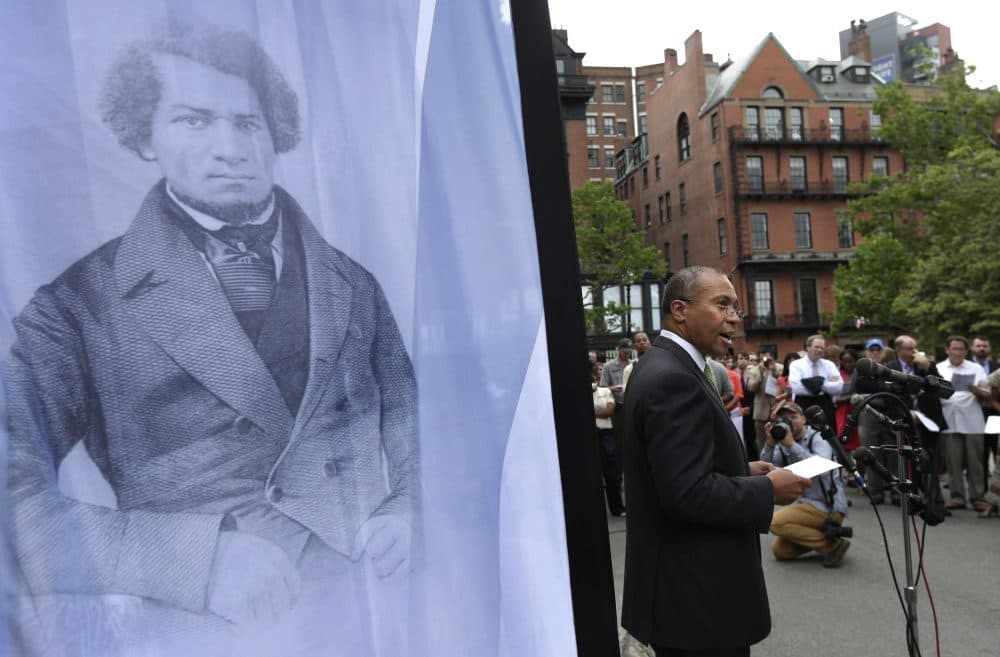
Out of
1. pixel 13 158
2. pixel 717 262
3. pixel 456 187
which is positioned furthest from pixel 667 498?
pixel 717 262

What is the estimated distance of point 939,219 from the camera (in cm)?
2705

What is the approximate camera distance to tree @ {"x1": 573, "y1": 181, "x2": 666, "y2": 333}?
135ft

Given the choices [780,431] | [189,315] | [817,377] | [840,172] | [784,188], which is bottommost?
[817,377]

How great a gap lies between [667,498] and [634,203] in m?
63.0

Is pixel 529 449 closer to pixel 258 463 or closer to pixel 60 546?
pixel 258 463

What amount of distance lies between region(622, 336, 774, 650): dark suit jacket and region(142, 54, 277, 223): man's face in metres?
1.32

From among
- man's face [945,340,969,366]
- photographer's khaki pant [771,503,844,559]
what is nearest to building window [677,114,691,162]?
man's face [945,340,969,366]

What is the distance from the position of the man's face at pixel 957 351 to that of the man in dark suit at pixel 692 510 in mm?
8135

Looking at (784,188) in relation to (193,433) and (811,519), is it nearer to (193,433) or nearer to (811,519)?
(811,519)

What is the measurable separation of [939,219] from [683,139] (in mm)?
28589

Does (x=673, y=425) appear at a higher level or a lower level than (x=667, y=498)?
higher

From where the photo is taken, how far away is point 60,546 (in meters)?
1.56

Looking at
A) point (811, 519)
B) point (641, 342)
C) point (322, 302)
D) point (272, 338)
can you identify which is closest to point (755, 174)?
point (641, 342)

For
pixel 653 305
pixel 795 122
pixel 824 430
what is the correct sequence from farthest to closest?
pixel 795 122, pixel 653 305, pixel 824 430
